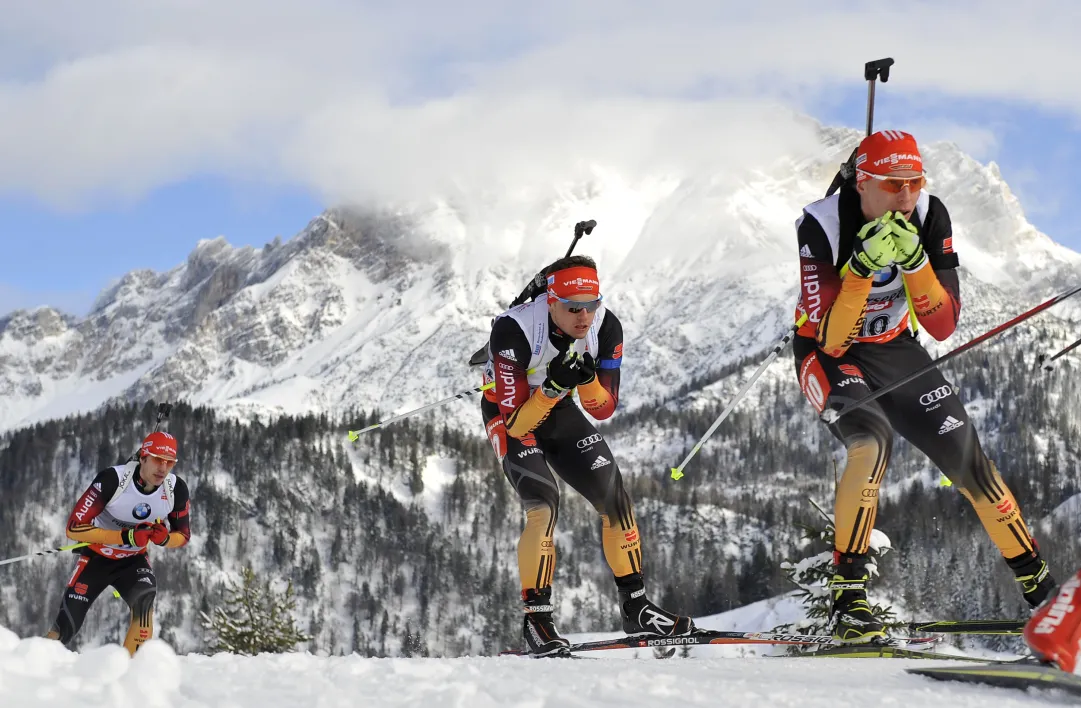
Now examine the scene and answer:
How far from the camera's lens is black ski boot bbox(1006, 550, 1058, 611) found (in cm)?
702

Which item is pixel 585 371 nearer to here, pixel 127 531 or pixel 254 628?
pixel 127 531

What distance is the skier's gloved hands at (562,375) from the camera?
8305mm

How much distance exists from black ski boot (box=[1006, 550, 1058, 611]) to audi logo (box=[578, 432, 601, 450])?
314 centimetres

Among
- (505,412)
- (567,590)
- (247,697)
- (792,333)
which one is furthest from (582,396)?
(567,590)

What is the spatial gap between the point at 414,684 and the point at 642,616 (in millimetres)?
3975

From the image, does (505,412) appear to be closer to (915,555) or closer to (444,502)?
(915,555)

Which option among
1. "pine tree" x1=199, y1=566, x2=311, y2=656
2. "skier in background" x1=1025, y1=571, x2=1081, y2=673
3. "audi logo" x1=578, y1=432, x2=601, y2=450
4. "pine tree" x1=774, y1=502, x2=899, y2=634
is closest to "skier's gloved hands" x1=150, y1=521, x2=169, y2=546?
"audi logo" x1=578, y1=432, x2=601, y2=450

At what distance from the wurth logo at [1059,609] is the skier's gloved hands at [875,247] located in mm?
2333

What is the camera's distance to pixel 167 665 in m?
4.15

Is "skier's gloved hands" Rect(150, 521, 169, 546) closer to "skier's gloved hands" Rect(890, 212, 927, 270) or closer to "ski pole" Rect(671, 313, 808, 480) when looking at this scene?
"ski pole" Rect(671, 313, 808, 480)

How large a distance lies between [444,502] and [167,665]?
182 metres

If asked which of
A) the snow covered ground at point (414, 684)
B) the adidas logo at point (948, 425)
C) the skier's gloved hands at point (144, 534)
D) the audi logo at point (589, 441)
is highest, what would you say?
the audi logo at point (589, 441)

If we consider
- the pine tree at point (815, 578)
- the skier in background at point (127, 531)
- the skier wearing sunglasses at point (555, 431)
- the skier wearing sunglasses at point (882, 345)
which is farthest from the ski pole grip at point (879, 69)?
A: the pine tree at point (815, 578)

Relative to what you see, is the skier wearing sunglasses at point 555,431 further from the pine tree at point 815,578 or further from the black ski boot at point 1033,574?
the pine tree at point 815,578
